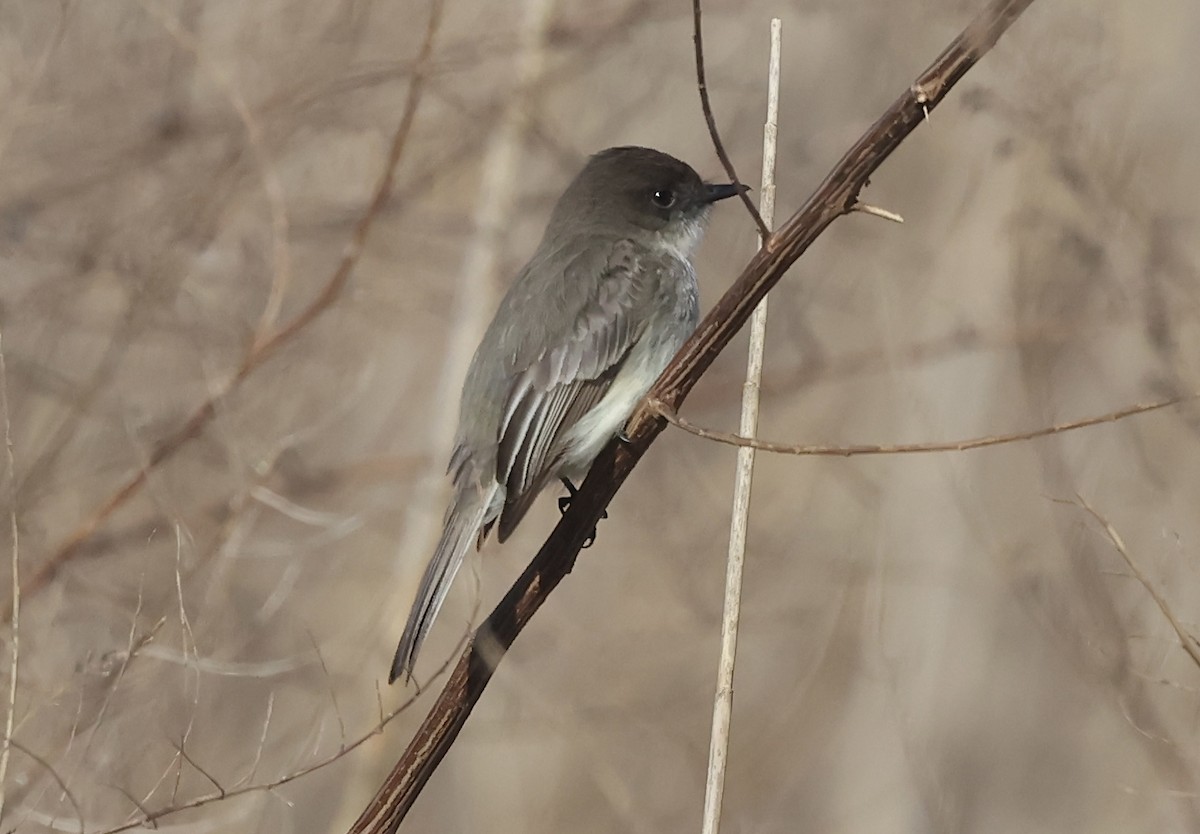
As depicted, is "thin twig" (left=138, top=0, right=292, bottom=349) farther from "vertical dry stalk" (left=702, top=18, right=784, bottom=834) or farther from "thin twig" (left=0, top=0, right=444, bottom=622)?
"vertical dry stalk" (left=702, top=18, right=784, bottom=834)

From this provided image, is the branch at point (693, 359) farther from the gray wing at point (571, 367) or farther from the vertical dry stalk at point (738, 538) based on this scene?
the gray wing at point (571, 367)

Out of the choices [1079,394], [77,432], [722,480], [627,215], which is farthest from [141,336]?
[1079,394]

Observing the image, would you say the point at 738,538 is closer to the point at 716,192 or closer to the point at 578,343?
the point at 578,343

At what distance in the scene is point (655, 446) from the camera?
6.59 meters

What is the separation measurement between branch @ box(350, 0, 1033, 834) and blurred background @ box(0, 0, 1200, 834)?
1.50 m

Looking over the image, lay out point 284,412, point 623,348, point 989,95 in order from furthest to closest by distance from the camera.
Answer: point 284,412 → point 989,95 → point 623,348

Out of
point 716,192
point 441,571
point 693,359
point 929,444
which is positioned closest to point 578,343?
point 716,192

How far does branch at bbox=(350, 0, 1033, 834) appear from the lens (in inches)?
84.1

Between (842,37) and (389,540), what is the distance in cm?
355

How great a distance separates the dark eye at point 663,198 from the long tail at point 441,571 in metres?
1.03

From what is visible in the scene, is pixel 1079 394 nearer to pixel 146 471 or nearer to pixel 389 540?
pixel 389 540

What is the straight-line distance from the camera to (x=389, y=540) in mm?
5969

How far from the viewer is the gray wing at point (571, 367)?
132 inches

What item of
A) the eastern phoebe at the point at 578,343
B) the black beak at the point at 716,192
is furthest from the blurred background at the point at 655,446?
the black beak at the point at 716,192
